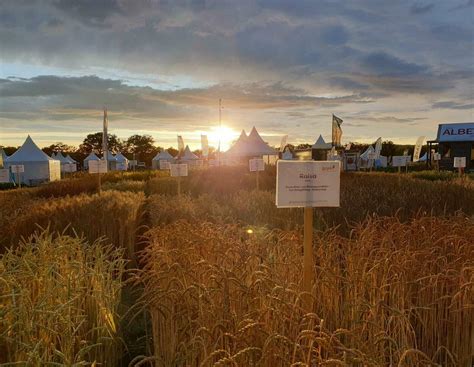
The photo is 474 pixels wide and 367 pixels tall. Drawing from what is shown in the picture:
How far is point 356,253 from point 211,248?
3.26 ft

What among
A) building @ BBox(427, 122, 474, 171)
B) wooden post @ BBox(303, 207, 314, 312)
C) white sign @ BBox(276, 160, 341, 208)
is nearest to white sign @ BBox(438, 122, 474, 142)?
building @ BBox(427, 122, 474, 171)

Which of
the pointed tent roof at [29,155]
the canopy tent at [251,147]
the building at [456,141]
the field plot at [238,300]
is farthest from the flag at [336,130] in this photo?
the building at [456,141]

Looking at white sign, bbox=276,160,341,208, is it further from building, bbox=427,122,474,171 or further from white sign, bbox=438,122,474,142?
white sign, bbox=438,122,474,142

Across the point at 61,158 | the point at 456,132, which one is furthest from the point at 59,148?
the point at 456,132

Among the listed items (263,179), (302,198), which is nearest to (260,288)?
(302,198)

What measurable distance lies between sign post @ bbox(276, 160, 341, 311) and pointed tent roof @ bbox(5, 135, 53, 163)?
24234 mm

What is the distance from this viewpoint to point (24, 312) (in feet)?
7.29

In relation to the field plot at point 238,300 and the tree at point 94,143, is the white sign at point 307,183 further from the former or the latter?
the tree at point 94,143

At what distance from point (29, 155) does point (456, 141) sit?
25114 millimetres

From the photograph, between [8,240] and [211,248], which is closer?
[211,248]

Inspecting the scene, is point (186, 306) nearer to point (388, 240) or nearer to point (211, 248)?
point (211, 248)

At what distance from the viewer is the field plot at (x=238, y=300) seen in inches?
76.1

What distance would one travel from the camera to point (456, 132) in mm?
29578

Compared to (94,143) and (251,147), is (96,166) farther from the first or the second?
(94,143)
